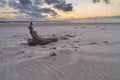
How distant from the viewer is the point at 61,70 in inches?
247

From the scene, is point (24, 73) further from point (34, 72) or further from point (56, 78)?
point (56, 78)

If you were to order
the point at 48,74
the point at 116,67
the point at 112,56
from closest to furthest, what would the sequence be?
the point at 48,74, the point at 116,67, the point at 112,56

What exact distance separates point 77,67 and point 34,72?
1250 millimetres

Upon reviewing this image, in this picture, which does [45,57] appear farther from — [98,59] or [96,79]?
[96,79]

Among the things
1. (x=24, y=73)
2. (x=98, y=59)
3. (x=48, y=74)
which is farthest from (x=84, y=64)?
(x=24, y=73)

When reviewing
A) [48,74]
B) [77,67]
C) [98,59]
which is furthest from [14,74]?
[98,59]

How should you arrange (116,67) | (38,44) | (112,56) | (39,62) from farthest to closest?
(38,44) → (112,56) → (39,62) → (116,67)

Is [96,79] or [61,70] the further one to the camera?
[61,70]

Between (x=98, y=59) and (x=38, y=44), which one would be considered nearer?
(x=98, y=59)

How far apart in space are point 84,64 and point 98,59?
84cm

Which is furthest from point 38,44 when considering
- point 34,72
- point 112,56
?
point 34,72

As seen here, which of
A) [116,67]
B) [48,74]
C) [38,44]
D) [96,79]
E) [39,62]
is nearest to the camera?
[96,79]

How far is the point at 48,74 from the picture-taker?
19.6 ft

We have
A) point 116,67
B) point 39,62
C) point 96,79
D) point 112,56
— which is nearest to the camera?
point 96,79
